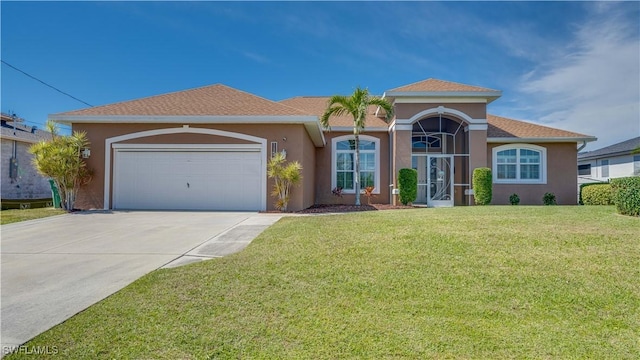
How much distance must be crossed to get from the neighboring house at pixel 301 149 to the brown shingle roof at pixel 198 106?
Result: 0.14ft

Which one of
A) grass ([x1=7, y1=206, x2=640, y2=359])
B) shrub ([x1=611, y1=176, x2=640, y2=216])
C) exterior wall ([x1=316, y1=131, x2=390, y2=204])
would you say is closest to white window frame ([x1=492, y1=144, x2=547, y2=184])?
exterior wall ([x1=316, y1=131, x2=390, y2=204])

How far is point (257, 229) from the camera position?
8.30 metres

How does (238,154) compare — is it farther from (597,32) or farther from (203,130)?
(597,32)

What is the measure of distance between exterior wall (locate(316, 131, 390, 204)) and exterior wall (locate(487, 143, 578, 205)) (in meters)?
5.23

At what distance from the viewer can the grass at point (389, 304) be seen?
9.04ft

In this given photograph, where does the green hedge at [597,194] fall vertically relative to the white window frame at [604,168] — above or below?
below

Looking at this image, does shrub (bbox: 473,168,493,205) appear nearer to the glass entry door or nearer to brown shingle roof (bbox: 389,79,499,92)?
the glass entry door

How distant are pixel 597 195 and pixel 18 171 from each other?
2963 centimetres

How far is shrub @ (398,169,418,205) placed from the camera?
14211mm

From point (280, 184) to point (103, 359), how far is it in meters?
9.86

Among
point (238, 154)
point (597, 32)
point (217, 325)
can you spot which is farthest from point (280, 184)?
point (597, 32)

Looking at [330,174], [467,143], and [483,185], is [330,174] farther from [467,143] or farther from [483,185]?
[483,185]

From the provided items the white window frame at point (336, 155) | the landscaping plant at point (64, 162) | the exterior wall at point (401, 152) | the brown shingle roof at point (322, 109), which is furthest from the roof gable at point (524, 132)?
the landscaping plant at point (64, 162)

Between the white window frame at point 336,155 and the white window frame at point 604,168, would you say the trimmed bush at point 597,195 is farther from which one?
the white window frame at point 604,168
